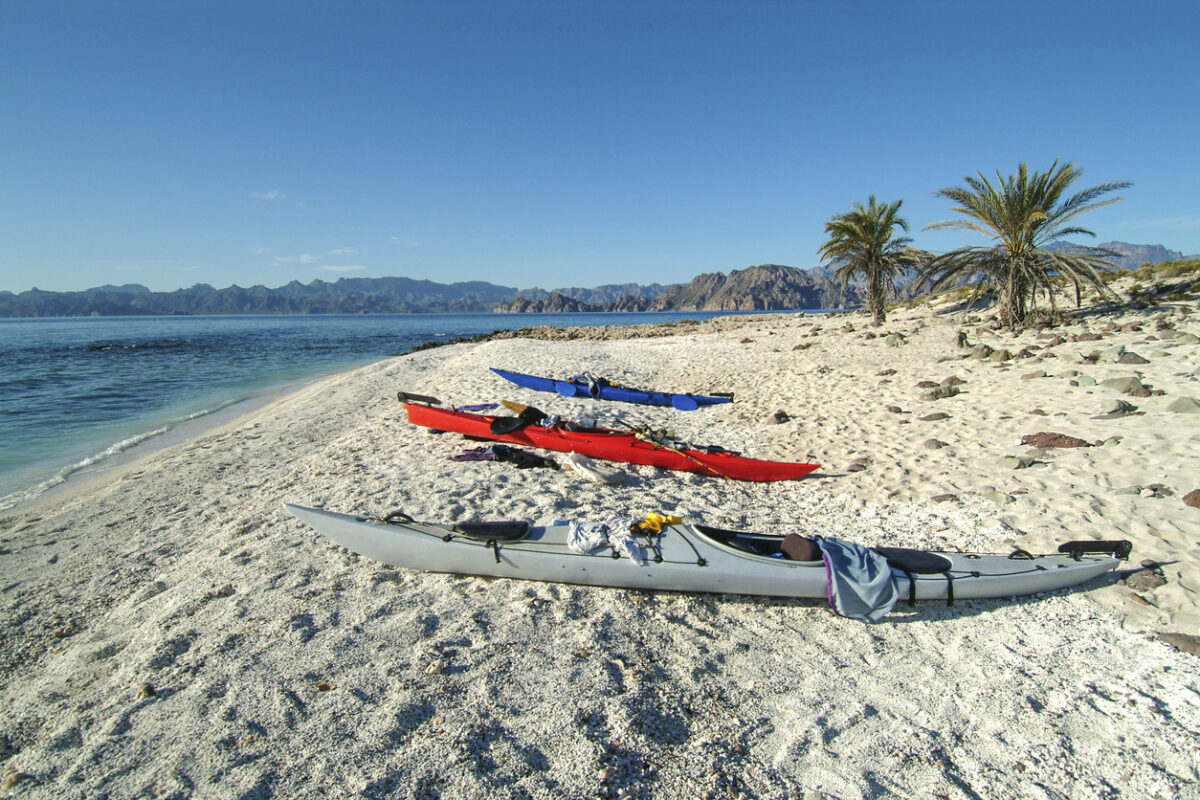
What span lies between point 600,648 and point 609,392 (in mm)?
8834

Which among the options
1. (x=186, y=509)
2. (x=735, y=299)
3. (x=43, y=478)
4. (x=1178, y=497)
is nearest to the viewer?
(x=1178, y=497)

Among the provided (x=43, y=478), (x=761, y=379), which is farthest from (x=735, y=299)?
(x=43, y=478)

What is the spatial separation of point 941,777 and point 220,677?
437 centimetres

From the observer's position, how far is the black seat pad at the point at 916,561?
13.6 feet

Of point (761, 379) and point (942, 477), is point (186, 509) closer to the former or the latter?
point (942, 477)

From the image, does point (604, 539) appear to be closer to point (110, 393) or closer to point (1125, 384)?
point (1125, 384)

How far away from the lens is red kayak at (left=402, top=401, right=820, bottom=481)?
7.16 m

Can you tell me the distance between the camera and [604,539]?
4.45m

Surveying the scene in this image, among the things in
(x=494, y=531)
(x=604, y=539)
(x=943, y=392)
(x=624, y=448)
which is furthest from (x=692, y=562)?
(x=943, y=392)

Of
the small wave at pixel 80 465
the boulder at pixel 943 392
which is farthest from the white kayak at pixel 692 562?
the small wave at pixel 80 465

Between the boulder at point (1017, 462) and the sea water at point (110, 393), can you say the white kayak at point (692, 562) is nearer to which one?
the boulder at point (1017, 462)

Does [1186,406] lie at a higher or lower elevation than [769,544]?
higher

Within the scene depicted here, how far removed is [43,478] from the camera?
8.22 metres

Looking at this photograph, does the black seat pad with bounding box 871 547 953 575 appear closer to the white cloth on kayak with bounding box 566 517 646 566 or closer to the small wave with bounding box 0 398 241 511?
the white cloth on kayak with bounding box 566 517 646 566
